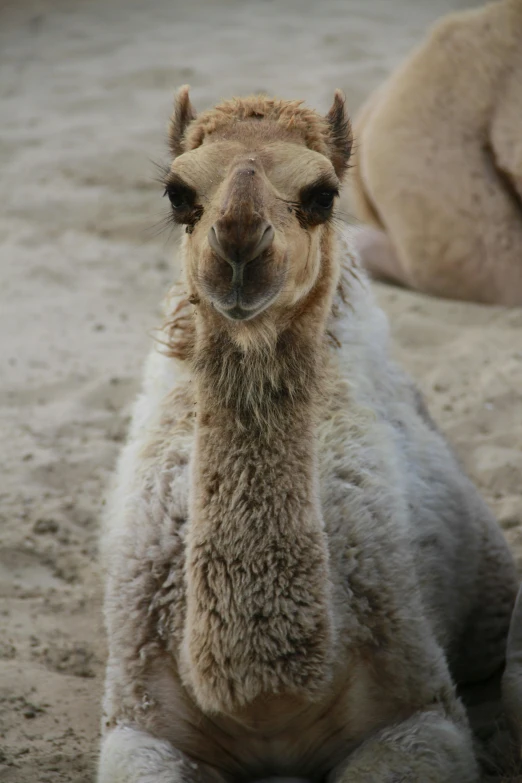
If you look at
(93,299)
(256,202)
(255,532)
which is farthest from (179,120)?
(93,299)

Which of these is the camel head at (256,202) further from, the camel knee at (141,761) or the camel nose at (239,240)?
the camel knee at (141,761)

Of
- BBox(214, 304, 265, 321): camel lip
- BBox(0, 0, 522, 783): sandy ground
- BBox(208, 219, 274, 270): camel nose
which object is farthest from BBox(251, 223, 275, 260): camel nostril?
BBox(0, 0, 522, 783): sandy ground

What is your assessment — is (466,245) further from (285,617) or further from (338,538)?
(285,617)

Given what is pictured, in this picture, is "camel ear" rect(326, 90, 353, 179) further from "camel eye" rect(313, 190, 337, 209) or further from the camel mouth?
the camel mouth

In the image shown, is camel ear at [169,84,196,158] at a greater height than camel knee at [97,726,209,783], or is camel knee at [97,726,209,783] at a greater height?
camel ear at [169,84,196,158]

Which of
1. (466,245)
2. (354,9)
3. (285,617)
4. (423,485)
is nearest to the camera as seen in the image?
(285,617)

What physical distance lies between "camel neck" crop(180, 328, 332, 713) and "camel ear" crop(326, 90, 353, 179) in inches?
22.1

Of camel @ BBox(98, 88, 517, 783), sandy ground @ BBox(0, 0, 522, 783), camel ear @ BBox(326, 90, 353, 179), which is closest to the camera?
camel @ BBox(98, 88, 517, 783)

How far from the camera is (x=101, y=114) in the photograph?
8.61 metres

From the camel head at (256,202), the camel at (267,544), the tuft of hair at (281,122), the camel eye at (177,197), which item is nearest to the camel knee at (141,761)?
the camel at (267,544)

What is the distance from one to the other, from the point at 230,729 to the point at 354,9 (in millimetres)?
9576

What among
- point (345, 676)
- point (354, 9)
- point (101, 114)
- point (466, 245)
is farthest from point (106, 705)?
point (354, 9)

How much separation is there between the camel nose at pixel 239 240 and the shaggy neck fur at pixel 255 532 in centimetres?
31

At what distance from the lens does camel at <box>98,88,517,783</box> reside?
254cm
